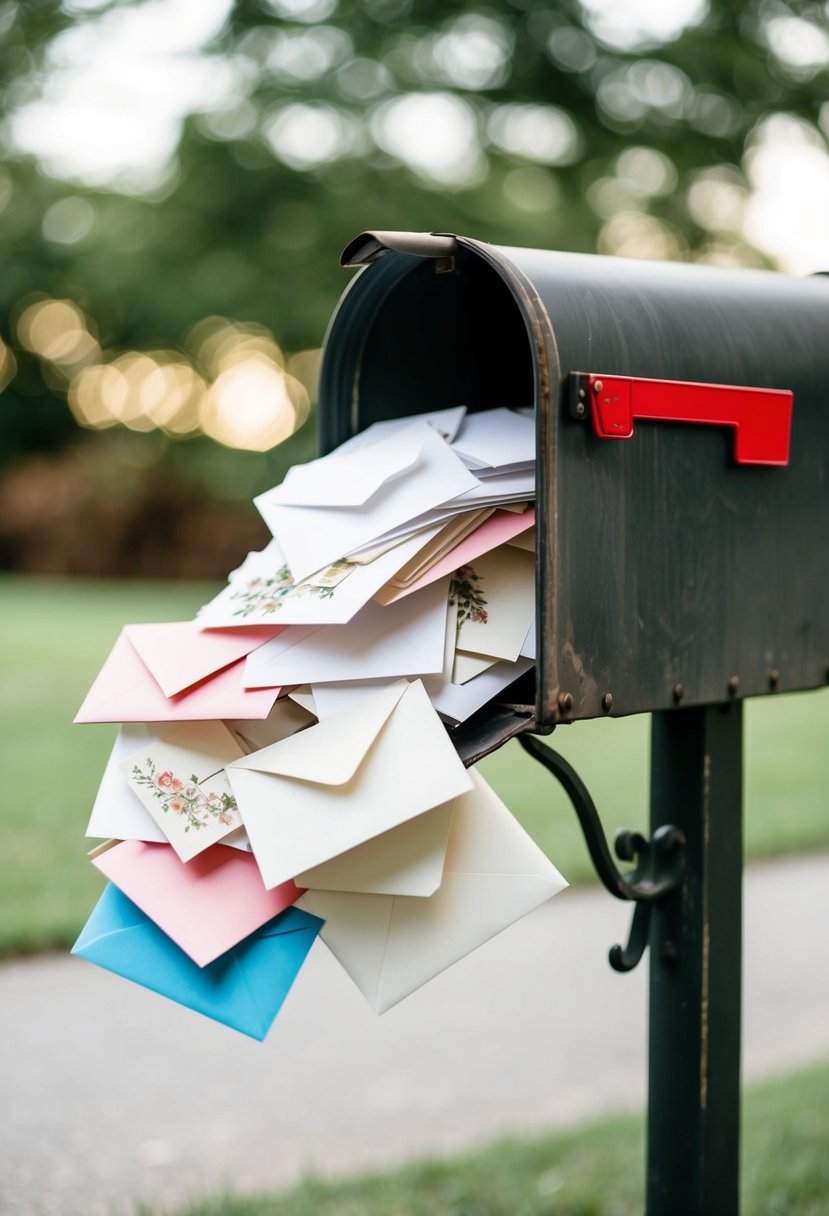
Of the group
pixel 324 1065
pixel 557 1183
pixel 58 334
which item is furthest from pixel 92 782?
pixel 58 334

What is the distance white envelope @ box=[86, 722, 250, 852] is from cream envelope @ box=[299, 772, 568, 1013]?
154 millimetres

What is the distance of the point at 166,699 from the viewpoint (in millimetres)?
1388

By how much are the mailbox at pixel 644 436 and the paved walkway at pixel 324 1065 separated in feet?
5.65

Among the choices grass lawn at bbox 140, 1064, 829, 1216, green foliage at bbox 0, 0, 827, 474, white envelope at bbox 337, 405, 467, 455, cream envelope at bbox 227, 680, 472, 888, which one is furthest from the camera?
green foliage at bbox 0, 0, 827, 474

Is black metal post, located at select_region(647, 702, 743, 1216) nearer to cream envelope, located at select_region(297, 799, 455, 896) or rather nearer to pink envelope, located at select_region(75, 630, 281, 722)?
cream envelope, located at select_region(297, 799, 455, 896)

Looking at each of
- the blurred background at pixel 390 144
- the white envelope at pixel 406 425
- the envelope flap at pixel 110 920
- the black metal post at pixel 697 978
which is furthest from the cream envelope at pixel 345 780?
the blurred background at pixel 390 144

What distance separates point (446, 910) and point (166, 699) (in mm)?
396

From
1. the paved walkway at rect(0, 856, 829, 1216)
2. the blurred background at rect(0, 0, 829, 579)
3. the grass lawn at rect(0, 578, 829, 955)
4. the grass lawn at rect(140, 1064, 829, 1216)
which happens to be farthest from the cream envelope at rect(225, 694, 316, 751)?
the blurred background at rect(0, 0, 829, 579)

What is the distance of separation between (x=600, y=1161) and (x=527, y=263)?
2.11 meters

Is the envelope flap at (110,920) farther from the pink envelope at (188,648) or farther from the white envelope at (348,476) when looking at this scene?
the white envelope at (348,476)

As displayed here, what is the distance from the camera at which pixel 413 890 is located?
1.32m

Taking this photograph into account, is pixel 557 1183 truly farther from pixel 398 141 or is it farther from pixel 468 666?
pixel 398 141

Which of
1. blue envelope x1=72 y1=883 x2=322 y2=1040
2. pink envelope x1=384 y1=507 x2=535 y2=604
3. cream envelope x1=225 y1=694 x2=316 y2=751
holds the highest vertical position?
pink envelope x1=384 y1=507 x2=535 y2=604

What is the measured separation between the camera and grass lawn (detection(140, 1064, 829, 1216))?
8.09 feet
